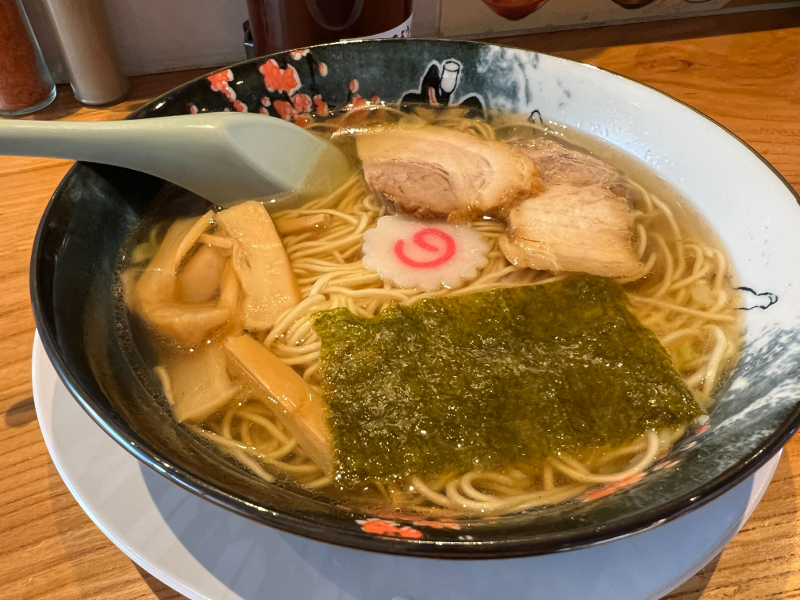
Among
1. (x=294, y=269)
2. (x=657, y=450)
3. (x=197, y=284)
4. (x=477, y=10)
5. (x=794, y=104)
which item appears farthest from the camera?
(x=477, y=10)

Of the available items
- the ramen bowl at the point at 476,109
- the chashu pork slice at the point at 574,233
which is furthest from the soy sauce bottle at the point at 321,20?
the chashu pork slice at the point at 574,233

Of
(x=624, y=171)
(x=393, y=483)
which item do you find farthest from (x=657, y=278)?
(x=393, y=483)

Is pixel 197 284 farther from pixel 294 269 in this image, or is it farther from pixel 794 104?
pixel 794 104

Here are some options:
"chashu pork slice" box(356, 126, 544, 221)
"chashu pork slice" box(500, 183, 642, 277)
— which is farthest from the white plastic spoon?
"chashu pork slice" box(500, 183, 642, 277)

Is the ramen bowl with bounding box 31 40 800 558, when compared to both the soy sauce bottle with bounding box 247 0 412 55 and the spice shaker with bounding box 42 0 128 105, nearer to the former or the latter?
the soy sauce bottle with bounding box 247 0 412 55

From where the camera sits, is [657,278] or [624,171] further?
[624,171]

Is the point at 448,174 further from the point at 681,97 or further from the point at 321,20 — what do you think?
the point at 681,97
